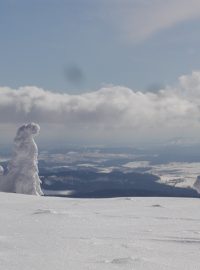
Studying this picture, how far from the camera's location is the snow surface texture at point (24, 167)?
1816 inches

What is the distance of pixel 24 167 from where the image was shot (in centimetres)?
4688

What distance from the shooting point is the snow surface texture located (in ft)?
151

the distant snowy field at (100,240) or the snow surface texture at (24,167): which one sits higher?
the snow surface texture at (24,167)

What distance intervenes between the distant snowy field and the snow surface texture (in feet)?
87.6

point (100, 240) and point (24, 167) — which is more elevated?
point (24, 167)

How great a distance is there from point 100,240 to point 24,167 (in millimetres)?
35744

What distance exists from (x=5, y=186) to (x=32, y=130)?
20.6 ft

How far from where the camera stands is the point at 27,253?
9781mm

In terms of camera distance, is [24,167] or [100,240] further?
[24,167]

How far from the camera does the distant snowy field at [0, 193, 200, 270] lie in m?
9.15

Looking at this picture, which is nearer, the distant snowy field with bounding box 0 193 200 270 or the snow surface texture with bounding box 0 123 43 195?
the distant snowy field with bounding box 0 193 200 270

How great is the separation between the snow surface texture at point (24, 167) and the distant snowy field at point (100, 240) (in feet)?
87.6

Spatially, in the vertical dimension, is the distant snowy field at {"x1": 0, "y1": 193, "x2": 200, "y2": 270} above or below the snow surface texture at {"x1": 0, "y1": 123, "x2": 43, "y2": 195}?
below

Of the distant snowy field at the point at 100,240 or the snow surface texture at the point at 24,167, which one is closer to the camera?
the distant snowy field at the point at 100,240
